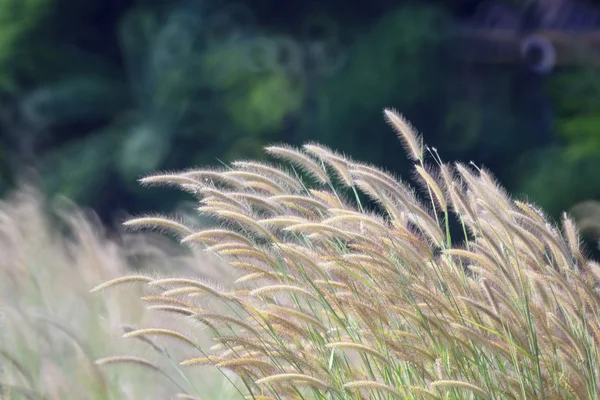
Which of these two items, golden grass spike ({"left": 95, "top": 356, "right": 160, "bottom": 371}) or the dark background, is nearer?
golden grass spike ({"left": 95, "top": 356, "right": 160, "bottom": 371})

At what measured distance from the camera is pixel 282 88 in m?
9.60

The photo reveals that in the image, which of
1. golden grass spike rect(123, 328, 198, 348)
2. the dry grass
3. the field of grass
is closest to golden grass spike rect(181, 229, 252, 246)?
the field of grass

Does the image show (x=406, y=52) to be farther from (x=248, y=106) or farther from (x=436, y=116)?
(x=248, y=106)

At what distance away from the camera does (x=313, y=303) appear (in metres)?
2.64

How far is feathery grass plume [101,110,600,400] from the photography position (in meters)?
2.15

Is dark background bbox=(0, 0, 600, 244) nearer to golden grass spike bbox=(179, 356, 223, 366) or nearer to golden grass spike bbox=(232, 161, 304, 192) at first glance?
golden grass spike bbox=(232, 161, 304, 192)

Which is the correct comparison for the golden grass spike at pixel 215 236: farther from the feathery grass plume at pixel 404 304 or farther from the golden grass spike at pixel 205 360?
the golden grass spike at pixel 205 360

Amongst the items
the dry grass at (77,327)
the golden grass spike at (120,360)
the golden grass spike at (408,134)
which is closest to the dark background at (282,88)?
the dry grass at (77,327)

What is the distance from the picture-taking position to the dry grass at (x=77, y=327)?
2.82 meters

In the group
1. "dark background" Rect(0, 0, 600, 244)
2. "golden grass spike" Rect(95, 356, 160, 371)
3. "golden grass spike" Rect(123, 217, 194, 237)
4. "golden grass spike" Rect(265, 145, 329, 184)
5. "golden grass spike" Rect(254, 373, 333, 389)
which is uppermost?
"dark background" Rect(0, 0, 600, 244)

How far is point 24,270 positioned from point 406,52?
542 cm

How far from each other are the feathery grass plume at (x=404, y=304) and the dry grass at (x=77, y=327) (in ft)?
1.02

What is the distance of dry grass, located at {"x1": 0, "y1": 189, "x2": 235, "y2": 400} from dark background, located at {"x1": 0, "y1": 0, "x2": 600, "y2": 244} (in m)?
4.10

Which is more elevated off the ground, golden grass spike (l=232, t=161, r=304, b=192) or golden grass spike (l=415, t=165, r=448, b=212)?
golden grass spike (l=232, t=161, r=304, b=192)
